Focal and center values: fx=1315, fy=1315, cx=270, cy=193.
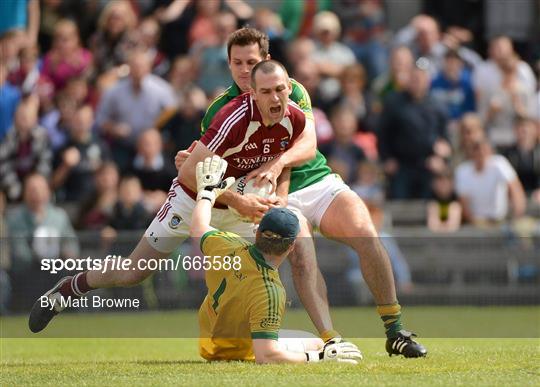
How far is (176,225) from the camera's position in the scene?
33.7 ft

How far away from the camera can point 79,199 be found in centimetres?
1769

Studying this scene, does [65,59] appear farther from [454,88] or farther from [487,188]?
[487,188]

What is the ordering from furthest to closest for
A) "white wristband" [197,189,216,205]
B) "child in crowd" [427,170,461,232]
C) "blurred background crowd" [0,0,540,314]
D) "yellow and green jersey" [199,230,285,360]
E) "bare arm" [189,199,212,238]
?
"child in crowd" [427,170,461,232] → "blurred background crowd" [0,0,540,314] → "white wristband" [197,189,216,205] → "bare arm" [189,199,212,238] → "yellow and green jersey" [199,230,285,360]

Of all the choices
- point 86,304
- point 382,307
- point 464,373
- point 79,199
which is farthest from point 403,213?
point 464,373

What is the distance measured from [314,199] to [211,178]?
3.90 feet

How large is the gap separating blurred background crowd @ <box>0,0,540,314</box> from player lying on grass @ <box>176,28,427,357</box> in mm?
6318

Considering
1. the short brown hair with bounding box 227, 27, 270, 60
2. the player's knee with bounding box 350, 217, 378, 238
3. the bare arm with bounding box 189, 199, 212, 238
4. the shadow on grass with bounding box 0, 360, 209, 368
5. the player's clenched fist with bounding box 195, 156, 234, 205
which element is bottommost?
the shadow on grass with bounding box 0, 360, 209, 368

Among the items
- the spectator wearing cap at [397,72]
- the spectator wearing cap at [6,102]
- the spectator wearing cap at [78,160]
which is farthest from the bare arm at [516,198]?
the spectator wearing cap at [6,102]

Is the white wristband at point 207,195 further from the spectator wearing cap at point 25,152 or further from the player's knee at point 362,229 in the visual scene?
the spectator wearing cap at point 25,152

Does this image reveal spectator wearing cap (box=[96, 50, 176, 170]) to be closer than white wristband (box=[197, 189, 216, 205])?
No

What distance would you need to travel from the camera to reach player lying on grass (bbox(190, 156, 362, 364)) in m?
8.79

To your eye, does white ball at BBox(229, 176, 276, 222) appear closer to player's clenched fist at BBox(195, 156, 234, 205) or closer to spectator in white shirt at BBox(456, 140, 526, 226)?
player's clenched fist at BBox(195, 156, 234, 205)

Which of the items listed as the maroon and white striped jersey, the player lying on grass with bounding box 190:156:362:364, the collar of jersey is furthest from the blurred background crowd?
the collar of jersey

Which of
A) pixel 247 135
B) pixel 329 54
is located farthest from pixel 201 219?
pixel 329 54
